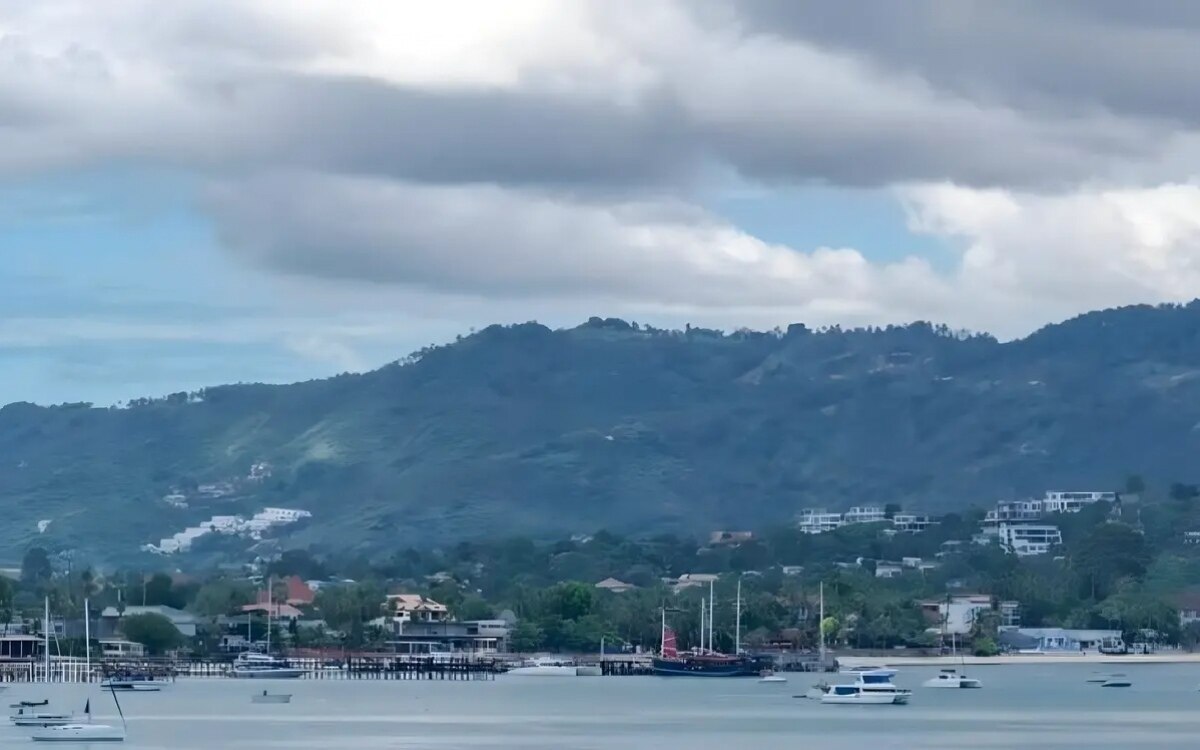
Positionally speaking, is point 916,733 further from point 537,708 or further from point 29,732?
point 29,732

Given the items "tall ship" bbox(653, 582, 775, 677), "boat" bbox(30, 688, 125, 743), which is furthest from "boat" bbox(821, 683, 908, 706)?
"boat" bbox(30, 688, 125, 743)

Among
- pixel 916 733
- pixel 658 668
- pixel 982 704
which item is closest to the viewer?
pixel 916 733

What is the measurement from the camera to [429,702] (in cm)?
14688

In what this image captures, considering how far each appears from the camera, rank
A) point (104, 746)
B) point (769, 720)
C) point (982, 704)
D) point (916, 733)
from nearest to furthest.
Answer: point (104, 746) < point (916, 733) < point (769, 720) < point (982, 704)

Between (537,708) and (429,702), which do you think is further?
(429,702)

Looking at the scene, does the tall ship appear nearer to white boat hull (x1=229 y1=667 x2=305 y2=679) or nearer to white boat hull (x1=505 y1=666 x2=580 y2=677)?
white boat hull (x1=505 y1=666 x2=580 y2=677)

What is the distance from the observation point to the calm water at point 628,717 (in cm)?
10738

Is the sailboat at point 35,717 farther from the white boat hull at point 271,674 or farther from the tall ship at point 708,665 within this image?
the tall ship at point 708,665

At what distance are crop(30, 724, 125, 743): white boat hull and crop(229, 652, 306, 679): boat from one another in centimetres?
7828

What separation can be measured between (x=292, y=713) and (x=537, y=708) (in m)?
13.8

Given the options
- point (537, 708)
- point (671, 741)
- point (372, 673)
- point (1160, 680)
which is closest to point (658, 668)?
point (372, 673)

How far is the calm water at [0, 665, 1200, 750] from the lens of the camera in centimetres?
10738

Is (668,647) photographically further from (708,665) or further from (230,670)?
(230,670)

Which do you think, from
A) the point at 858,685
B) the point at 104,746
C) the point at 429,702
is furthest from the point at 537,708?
the point at 104,746
